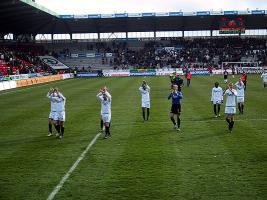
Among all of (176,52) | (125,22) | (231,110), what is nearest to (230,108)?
(231,110)

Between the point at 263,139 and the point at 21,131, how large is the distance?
33.9 ft

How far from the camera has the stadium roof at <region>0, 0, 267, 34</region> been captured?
79800 mm

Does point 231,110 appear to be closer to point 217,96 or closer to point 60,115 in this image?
point 217,96

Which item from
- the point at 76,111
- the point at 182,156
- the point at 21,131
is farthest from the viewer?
the point at 76,111

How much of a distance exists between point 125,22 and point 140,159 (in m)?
76.9

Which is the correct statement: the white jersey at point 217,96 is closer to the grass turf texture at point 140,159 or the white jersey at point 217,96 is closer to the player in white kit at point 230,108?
the grass turf texture at point 140,159

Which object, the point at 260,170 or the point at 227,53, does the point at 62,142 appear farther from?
the point at 227,53

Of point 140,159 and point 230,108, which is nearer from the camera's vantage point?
point 140,159

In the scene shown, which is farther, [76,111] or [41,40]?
[41,40]

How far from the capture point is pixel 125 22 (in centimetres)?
8812

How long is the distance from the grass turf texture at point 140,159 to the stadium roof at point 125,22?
56554 millimetres

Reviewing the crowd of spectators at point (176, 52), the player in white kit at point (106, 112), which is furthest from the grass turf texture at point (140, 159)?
the crowd of spectators at point (176, 52)

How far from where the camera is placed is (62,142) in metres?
16.5

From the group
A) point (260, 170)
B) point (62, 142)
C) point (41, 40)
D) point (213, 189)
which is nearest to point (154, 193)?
point (213, 189)
